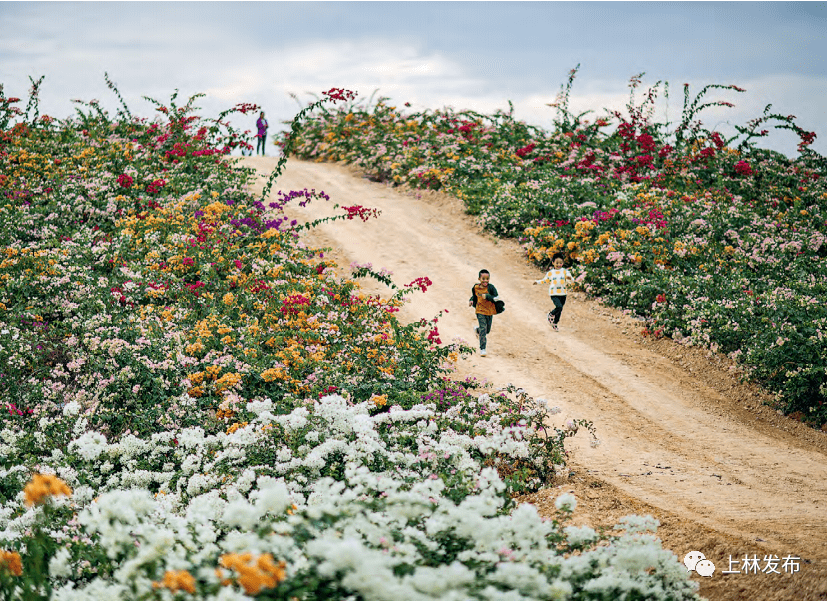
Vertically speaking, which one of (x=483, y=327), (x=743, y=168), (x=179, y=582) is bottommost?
(x=179, y=582)

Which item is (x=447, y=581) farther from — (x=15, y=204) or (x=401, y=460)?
(x=15, y=204)

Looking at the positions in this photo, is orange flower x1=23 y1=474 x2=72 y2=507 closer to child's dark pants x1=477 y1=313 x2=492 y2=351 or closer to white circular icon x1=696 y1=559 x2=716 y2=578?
white circular icon x1=696 y1=559 x2=716 y2=578

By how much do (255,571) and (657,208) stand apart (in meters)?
16.0

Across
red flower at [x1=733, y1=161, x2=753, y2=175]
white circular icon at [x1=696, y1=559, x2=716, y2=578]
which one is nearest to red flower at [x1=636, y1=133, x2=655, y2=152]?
red flower at [x1=733, y1=161, x2=753, y2=175]

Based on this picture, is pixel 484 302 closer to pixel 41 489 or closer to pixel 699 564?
pixel 699 564

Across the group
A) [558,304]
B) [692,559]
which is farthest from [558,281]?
[692,559]

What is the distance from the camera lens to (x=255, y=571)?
2.97m

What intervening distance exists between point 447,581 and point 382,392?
588 cm

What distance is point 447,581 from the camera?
327cm

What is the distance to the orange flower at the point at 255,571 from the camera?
297 cm

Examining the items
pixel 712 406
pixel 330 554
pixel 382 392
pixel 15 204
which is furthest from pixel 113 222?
pixel 330 554

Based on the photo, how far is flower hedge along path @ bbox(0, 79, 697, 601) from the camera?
12.1 feet

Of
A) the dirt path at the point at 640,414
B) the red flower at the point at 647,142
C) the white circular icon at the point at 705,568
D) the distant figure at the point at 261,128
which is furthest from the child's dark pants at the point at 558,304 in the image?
the distant figure at the point at 261,128

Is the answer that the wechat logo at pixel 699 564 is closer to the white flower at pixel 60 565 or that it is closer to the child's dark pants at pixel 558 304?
the white flower at pixel 60 565
